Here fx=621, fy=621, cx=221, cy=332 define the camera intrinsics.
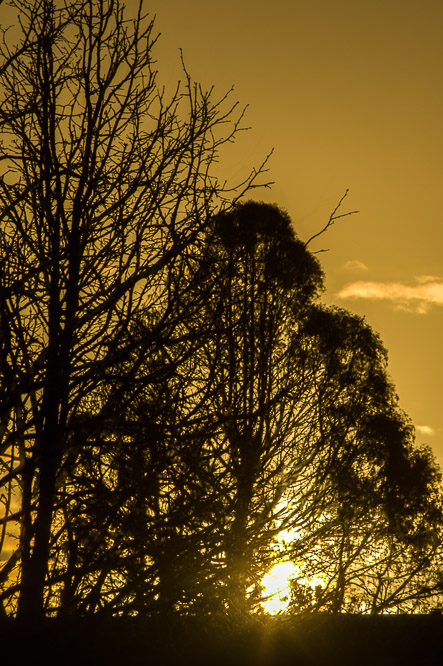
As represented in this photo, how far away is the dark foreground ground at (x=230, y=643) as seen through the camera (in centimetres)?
330

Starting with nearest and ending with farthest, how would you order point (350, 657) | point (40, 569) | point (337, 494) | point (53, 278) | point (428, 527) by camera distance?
1. point (40, 569)
2. point (53, 278)
3. point (350, 657)
4. point (337, 494)
5. point (428, 527)

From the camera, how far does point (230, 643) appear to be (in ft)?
17.9

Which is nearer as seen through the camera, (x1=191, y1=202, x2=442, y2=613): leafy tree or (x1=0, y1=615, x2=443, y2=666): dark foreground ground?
(x1=0, y1=615, x2=443, y2=666): dark foreground ground

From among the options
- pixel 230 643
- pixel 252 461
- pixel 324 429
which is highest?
pixel 324 429

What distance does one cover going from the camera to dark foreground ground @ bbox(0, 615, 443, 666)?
3.30 meters

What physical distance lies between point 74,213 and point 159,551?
1954 millimetres

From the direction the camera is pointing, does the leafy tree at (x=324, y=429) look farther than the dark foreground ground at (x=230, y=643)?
Yes

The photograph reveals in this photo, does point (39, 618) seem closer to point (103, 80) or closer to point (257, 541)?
point (257, 541)

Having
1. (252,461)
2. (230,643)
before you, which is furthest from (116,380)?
(230,643)

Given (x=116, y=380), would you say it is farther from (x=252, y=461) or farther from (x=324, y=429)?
(x=324, y=429)

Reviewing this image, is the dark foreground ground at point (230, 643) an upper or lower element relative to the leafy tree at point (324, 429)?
lower

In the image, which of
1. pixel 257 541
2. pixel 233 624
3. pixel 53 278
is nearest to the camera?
pixel 53 278

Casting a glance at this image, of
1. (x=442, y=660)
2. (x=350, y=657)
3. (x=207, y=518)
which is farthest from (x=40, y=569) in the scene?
(x=442, y=660)

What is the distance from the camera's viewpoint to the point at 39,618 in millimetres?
3244
